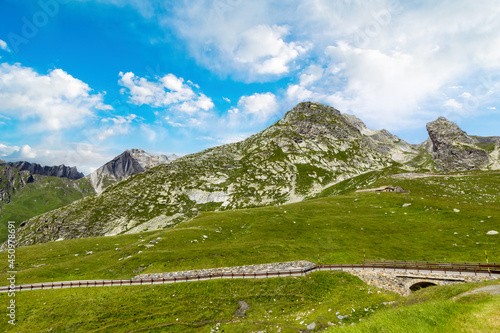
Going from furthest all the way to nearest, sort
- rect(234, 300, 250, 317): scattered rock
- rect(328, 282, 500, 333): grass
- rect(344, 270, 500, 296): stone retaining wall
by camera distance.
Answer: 1. rect(344, 270, 500, 296): stone retaining wall
2. rect(234, 300, 250, 317): scattered rock
3. rect(328, 282, 500, 333): grass

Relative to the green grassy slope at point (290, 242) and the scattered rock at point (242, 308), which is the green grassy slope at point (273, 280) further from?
the scattered rock at point (242, 308)

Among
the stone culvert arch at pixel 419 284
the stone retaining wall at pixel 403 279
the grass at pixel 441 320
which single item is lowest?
the stone culvert arch at pixel 419 284

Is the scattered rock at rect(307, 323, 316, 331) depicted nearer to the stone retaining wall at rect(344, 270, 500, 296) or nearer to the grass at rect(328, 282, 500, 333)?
the grass at rect(328, 282, 500, 333)

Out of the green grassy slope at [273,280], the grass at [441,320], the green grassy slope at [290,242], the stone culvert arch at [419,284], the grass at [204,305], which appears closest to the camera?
the grass at [441,320]

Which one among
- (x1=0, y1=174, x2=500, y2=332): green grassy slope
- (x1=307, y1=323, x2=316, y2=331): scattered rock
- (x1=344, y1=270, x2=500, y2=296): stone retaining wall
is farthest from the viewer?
(x1=344, y1=270, x2=500, y2=296): stone retaining wall

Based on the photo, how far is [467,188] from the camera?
421 feet

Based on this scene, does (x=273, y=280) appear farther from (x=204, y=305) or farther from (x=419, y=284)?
(x=419, y=284)

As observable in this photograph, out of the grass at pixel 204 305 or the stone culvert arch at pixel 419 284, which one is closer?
the grass at pixel 204 305

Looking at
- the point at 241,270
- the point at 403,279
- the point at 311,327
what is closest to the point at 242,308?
the point at 241,270

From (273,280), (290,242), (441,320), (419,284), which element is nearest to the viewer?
(441,320)

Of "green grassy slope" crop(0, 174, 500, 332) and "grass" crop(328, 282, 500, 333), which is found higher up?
"grass" crop(328, 282, 500, 333)

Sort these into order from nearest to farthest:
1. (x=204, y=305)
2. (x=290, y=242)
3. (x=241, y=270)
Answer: (x=204, y=305), (x=241, y=270), (x=290, y=242)

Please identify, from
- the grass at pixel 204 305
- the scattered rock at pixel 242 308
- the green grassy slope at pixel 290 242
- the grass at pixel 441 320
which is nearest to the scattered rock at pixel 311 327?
the grass at pixel 204 305

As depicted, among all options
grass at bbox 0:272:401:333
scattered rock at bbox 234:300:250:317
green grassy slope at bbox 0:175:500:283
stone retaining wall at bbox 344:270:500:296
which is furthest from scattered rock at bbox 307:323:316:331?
green grassy slope at bbox 0:175:500:283
